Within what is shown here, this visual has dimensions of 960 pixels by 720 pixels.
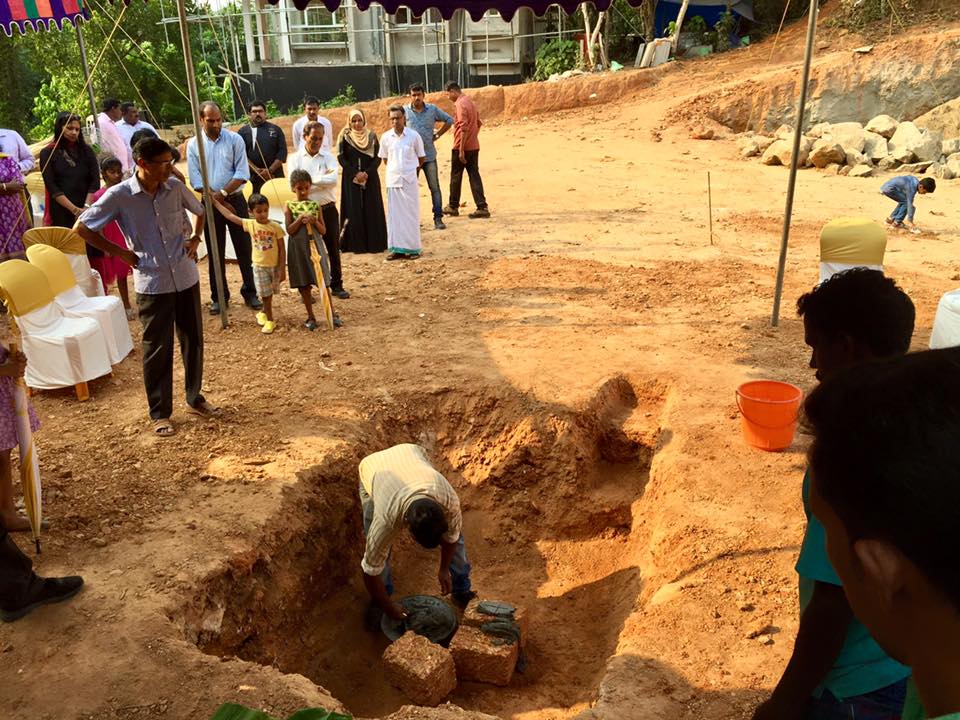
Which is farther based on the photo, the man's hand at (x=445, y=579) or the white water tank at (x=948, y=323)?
the white water tank at (x=948, y=323)

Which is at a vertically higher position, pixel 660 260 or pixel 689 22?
pixel 689 22

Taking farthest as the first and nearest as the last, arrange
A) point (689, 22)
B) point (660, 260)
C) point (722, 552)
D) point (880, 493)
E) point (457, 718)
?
1. point (689, 22)
2. point (660, 260)
3. point (722, 552)
4. point (457, 718)
5. point (880, 493)

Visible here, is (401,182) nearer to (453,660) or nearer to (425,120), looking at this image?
(425,120)

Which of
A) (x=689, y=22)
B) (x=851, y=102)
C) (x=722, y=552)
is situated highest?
(x=689, y=22)

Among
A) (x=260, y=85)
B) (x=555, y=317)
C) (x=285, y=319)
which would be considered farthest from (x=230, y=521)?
(x=260, y=85)

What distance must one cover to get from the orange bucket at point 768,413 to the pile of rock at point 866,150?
34.3 ft

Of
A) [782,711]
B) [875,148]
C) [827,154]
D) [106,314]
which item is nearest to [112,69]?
[106,314]

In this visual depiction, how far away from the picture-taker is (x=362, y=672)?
14.0 feet

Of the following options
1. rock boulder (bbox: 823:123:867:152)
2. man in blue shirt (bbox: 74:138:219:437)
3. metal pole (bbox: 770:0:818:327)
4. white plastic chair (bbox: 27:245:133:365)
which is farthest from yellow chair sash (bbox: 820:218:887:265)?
rock boulder (bbox: 823:123:867:152)

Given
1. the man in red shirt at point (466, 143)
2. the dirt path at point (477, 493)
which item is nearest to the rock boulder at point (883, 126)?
the dirt path at point (477, 493)

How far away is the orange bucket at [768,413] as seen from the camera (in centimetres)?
451

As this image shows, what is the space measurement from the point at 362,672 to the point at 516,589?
1168 millimetres

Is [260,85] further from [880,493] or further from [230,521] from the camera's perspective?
[880,493]

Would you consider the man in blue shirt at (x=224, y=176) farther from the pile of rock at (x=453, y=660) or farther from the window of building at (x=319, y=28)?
the window of building at (x=319, y=28)
